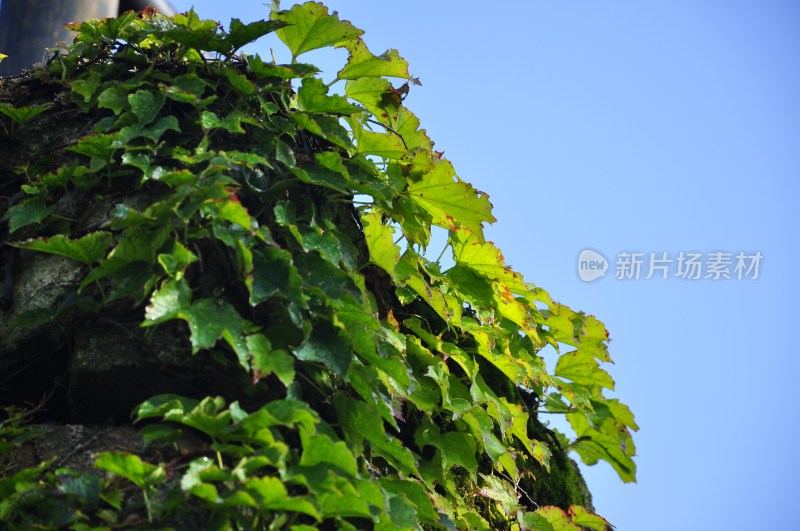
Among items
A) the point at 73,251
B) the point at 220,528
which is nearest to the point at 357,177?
the point at 73,251

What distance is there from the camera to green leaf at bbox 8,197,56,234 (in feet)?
5.49

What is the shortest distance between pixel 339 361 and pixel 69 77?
105 cm

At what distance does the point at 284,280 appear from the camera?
4.99ft

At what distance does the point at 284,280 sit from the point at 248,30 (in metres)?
0.63

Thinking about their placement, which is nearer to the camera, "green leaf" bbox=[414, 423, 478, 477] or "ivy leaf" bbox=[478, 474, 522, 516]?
"green leaf" bbox=[414, 423, 478, 477]

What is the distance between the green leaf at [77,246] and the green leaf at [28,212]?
0.48 feet

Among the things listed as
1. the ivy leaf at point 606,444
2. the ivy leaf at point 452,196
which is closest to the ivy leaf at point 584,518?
the ivy leaf at point 606,444

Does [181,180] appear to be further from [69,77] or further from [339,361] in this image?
[69,77]

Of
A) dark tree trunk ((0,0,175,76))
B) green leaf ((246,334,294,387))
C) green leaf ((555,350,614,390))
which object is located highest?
dark tree trunk ((0,0,175,76))

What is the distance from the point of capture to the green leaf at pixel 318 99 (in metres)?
1.81

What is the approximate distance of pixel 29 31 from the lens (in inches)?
124

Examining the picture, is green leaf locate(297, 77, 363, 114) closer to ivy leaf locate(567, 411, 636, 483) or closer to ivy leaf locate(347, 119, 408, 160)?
ivy leaf locate(347, 119, 408, 160)

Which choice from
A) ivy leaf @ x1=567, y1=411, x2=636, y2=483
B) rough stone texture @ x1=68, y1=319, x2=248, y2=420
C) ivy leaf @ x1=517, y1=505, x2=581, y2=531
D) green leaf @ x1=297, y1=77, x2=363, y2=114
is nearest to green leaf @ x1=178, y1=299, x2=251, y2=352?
rough stone texture @ x1=68, y1=319, x2=248, y2=420

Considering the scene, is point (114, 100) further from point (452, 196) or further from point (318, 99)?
point (452, 196)
